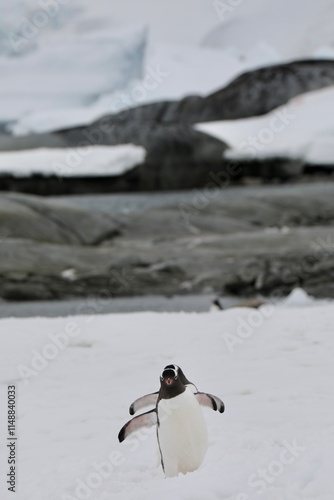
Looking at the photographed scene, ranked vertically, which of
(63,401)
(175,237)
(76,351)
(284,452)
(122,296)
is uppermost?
(284,452)

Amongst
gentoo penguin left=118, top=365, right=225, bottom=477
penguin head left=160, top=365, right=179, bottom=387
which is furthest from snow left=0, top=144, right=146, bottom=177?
penguin head left=160, top=365, right=179, bottom=387

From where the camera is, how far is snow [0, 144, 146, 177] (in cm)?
2220

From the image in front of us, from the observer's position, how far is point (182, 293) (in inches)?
323

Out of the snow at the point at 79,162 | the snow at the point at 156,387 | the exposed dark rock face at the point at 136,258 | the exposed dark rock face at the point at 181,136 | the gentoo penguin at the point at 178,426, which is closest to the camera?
the snow at the point at 156,387

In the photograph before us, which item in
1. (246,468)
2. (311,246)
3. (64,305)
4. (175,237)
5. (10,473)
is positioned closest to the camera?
(246,468)

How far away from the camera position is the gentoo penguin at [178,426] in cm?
247

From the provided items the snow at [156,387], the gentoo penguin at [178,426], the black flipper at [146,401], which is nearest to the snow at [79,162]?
the snow at [156,387]

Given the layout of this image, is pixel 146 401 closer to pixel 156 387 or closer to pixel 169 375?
pixel 169 375

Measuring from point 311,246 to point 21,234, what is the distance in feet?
13.7

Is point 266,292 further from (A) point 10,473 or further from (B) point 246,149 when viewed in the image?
(B) point 246,149

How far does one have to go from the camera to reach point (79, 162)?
2269 cm

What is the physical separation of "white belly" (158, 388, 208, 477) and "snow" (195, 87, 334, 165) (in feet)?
67.3

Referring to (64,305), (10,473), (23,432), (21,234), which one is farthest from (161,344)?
(21,234)

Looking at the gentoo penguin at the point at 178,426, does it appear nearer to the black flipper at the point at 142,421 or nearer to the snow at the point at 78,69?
the black flipper at the point at 142,421
